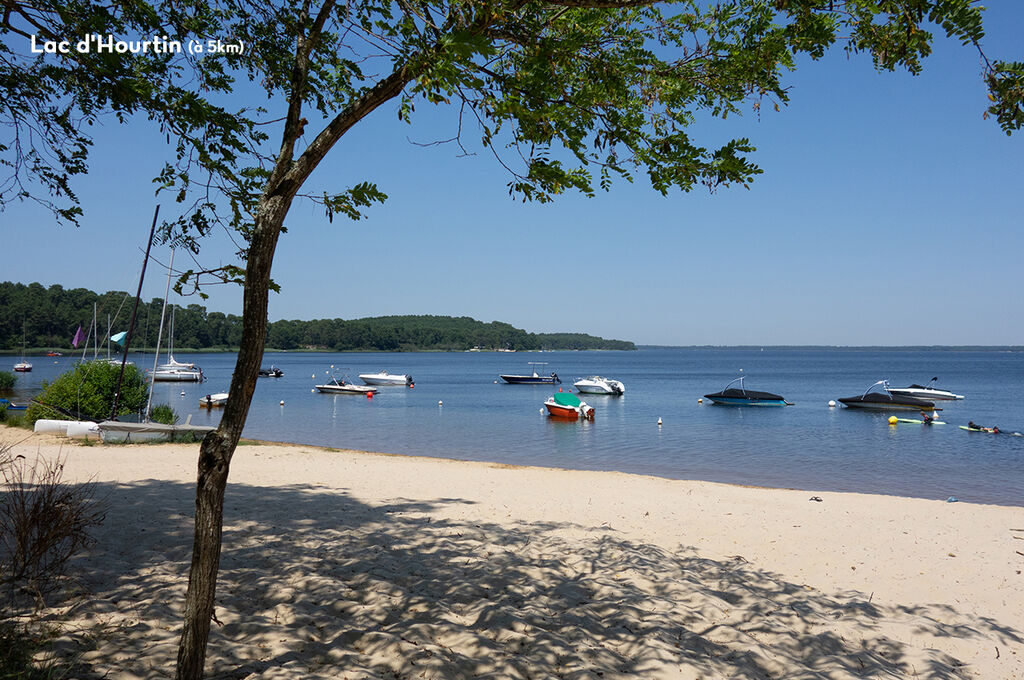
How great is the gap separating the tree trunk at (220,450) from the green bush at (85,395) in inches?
718

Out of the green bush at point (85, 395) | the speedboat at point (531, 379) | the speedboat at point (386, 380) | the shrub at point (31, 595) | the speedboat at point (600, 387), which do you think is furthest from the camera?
the speedboat at point (531, 379)

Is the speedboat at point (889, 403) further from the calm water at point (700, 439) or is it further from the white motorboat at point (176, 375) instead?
the white motorboat at point (176, 375)

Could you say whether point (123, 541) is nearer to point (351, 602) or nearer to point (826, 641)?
point (351, 602)

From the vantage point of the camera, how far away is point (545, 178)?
138 inches

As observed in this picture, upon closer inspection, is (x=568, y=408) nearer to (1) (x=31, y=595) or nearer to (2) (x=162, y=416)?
(2) (x=162, y=416)

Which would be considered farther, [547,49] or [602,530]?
Answer: [602,530]

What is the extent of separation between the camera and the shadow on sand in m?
4.08

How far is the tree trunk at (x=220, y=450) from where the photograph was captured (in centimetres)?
314

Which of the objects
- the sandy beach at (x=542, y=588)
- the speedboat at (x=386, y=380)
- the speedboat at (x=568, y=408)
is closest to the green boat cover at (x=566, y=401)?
the speedboat at (x=568, y=408)

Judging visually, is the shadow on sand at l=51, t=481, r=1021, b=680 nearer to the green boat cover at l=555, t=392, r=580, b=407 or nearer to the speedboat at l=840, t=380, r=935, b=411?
the green boat cover at l=555, t=392, r=580, b=407

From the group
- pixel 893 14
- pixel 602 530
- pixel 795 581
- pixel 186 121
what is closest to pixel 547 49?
pixel 893 14

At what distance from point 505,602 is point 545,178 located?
12.1 feet

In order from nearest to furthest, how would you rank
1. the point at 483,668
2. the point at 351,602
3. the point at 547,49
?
the point at 547,49 < the point at 483,668 < the point at 351,602

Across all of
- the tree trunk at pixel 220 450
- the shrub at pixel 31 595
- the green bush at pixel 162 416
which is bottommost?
the green bush at pixel 162 416
